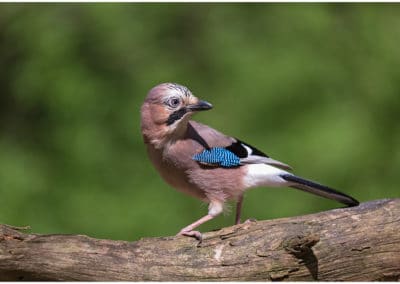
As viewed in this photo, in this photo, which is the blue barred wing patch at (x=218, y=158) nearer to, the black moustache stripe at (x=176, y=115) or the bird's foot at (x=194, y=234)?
the black moustache stripe at (x=176, y=115)

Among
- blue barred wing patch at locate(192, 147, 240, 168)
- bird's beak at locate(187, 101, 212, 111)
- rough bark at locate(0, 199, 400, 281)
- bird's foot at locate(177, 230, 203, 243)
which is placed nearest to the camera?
rough bark at locate(0, 199, 400, 281)

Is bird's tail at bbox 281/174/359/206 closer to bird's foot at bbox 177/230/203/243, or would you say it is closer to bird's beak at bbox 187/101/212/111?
bird's beak at bbox 187/101/212/111

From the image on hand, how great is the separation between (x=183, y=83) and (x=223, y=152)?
1977 mm

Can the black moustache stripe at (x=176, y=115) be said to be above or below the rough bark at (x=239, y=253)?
above

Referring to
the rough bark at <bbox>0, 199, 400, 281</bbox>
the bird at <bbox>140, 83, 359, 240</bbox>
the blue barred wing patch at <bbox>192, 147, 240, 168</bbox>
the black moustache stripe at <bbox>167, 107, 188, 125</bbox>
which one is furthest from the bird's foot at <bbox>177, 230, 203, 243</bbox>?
the black moustache stripe at <bbox>167, 107, 188, 125</bbox>

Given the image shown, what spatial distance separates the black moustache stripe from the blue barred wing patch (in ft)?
0.75

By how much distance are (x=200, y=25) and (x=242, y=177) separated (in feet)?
9.05

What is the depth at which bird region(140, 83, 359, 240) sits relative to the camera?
481 cm

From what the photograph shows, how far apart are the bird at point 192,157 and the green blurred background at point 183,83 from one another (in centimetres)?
137

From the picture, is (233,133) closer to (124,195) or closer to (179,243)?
(124,195)

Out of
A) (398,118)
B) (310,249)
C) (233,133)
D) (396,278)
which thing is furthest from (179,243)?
(398,118)

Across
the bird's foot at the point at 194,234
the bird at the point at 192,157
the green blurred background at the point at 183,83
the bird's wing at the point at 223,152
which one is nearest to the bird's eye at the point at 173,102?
the bird at the point at 192,157

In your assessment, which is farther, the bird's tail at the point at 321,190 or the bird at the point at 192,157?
the bird at the point at 192,157

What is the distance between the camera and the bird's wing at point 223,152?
4902mm
